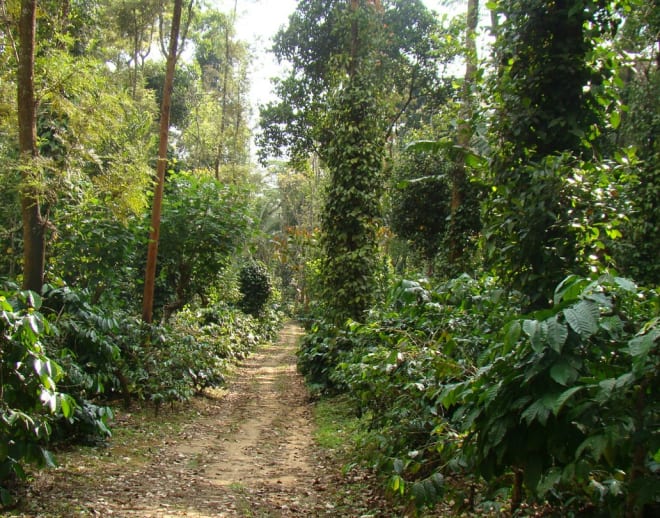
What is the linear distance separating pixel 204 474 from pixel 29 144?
396 cm

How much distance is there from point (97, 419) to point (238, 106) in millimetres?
20810

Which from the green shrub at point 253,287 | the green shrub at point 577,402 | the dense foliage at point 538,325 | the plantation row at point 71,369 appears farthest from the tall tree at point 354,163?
the green shrub at point 253,287

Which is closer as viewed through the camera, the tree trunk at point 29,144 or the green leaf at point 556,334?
the green leaf at point 556,334

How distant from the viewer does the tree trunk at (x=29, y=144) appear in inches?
205

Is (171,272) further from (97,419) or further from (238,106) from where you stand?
(238,106)

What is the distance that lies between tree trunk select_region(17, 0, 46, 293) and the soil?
2034 millimetres

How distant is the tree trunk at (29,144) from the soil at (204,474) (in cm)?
203

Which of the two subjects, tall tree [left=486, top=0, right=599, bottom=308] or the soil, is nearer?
tall tree [left=486, top=0, right=599, bottom=308]

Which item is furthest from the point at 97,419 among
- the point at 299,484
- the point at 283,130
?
the point at 283,130

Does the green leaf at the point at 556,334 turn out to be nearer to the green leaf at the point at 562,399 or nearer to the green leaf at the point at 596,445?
the green leaf at the point at 562,399

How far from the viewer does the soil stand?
4.81m

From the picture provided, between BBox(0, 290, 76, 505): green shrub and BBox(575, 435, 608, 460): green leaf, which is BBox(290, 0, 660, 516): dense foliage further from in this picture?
BBox(0, 290, 76, 505): green shrub

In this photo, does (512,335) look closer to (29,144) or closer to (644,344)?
(644,344)

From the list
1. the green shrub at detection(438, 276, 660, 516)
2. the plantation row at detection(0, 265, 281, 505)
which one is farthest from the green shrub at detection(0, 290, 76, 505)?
the green shrub at detection(438, 276, 660, 516)
